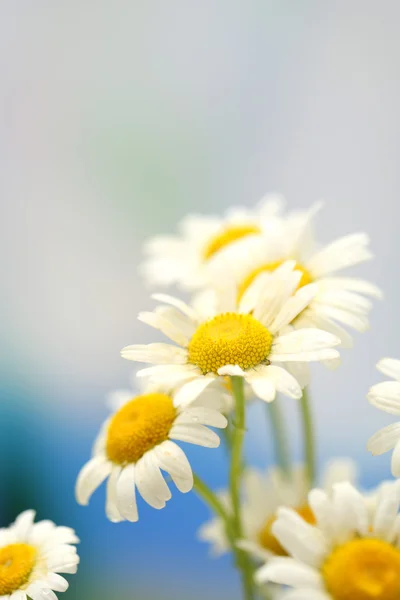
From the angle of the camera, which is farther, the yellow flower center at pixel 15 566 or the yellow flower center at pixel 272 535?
the yellow flower center at pixel 272 535

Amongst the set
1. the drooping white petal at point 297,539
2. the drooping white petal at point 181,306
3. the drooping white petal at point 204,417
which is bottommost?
the drooping white petal at point 297,539

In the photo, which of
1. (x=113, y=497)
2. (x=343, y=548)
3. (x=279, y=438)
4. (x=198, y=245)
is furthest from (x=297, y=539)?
(x=198, y=245)

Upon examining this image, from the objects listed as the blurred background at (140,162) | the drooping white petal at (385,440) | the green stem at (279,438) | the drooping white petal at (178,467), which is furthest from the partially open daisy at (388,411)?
the blurred background at (140,162)

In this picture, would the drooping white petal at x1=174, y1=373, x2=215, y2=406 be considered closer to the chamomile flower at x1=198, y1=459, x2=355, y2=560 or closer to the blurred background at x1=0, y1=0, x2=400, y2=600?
the chamomile flower at x1=198, y1=459, x2=355, y2=560

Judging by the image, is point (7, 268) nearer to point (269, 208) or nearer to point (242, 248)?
point (269, 208)

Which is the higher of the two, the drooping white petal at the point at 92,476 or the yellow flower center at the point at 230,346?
the yellow flower center at the point at 230,346

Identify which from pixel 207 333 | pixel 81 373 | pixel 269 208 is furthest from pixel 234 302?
pixel 81 373

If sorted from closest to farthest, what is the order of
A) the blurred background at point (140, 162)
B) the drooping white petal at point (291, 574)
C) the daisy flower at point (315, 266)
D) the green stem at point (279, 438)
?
the drooping white petal at point (291, 574)
the daisy flower at point (315, 266)
the green stem at point (279, 438)
the blurred background at point (140, 162)

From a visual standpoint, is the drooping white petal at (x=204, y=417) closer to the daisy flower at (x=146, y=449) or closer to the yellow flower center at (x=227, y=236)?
the daisy flower at (x=146, y=449)
